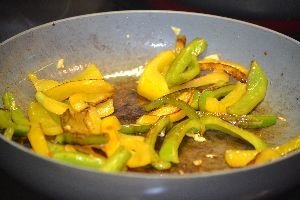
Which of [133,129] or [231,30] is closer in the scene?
[133,129]

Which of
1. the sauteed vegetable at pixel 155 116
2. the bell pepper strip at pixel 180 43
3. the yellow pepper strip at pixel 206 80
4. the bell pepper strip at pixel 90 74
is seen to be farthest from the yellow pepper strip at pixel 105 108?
the bell pepper strip at pixel 180 43

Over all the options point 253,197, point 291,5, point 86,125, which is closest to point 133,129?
point 86,125

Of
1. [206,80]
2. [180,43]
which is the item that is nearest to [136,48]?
[180,43]

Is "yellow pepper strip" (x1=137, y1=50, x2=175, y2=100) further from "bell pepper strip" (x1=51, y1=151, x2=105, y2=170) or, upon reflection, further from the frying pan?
"bell pepper strip" (x1=51, y1=151, x2=105, y2=170)

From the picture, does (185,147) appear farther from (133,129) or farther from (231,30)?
(231,30)

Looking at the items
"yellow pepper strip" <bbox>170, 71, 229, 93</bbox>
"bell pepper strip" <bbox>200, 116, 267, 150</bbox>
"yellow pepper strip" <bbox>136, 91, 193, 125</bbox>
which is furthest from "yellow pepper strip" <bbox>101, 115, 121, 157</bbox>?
"yellow pepper strip" <bbox>170, 71, 229, 93</bbox>
